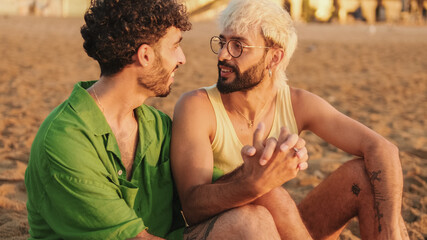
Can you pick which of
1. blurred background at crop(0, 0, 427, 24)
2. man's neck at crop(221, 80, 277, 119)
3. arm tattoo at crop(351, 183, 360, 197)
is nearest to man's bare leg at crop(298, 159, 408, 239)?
arm tattoo at crop(351, 183, 360, 197)

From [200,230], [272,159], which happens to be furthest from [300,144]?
[200,230]

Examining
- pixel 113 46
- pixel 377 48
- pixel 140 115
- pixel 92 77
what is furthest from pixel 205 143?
pixel 377 48

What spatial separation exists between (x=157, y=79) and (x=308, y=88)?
7867 millimetres

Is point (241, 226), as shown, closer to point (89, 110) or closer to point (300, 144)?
point (300, 144)

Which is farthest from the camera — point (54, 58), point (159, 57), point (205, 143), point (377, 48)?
point (377, 48)

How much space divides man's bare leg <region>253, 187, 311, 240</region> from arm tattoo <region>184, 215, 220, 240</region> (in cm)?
31

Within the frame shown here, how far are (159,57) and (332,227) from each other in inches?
56.9

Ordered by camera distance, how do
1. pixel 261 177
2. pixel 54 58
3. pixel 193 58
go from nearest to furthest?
pixel 261 177 → pixel 54 58 → pixel 193 58

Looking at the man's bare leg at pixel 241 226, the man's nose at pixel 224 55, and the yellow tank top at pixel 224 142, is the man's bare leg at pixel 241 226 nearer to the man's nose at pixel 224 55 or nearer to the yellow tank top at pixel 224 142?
the yellow tank top at pixel 224 142

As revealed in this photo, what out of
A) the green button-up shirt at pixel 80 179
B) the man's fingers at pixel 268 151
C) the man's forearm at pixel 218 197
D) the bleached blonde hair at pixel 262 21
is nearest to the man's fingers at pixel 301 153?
the man's fingers at pixel 268 151

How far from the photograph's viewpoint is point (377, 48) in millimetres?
17922

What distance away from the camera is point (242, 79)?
128 inches

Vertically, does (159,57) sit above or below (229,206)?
above

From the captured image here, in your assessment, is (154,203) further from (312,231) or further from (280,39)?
(280,39)
